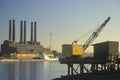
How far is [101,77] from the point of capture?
55406mm

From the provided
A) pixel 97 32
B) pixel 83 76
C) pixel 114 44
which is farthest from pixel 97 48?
pixel 97 32

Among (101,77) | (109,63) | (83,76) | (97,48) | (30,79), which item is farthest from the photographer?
(30,79)

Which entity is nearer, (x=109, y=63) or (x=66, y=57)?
(x=109, y=63)

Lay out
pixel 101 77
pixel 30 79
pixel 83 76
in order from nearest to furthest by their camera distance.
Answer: pixel 101 77 → pixel 83 76 → pixel 30 79

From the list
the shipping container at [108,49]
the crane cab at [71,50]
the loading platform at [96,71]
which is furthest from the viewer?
the crane cab at [71,50]

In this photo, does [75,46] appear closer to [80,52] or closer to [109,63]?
[80,52]

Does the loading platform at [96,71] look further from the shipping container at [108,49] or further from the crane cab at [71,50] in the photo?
the crane cab at [71,50]

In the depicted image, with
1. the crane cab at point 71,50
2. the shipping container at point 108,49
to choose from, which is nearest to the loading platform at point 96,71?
the shipping container at point 108,49

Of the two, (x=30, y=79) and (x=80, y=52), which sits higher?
(x=80, y=52)

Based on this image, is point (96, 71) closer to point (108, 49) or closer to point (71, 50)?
point (108, 49)

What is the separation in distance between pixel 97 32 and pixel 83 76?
36.6 metres

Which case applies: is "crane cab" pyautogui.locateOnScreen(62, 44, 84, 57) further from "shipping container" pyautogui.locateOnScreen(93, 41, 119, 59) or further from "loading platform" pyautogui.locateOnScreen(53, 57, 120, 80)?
"shipping container" pyautogui.locateOnScreen(93, 41, 119, 59)

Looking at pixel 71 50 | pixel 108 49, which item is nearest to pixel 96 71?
pixel 108 49

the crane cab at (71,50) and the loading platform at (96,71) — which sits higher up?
the crane cab at (71,50)
